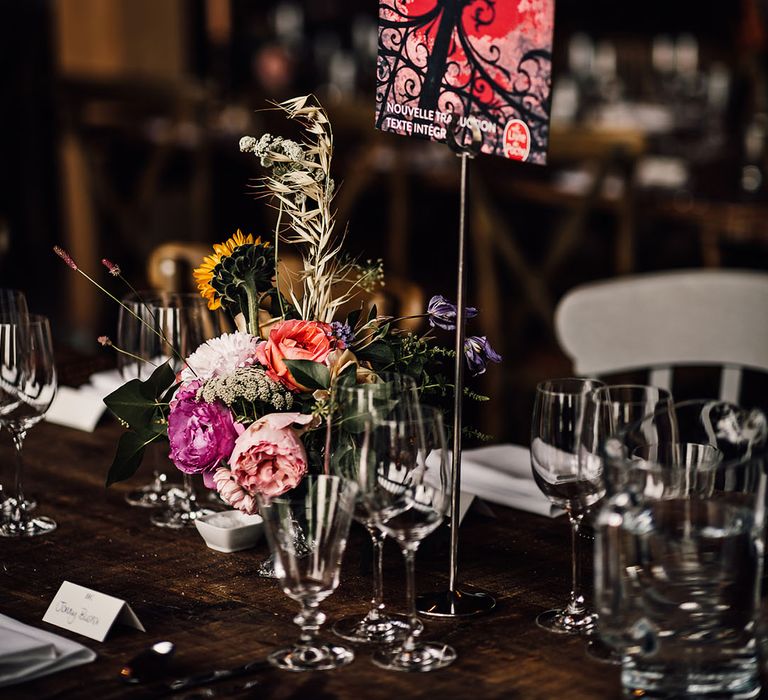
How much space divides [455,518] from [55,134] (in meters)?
7.10

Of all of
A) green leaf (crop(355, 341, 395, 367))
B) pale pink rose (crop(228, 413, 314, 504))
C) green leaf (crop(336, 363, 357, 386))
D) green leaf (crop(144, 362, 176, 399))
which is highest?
green leaf (crop(355, 341, 395, 367))

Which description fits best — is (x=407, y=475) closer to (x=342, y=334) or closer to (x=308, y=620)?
(x=308, y=620)

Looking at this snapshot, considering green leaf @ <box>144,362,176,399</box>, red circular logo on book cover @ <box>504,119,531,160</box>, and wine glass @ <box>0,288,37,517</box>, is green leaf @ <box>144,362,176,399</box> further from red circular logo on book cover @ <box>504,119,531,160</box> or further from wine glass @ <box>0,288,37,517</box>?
red circular logo on book cover @ <box>504,119,531,160</box>

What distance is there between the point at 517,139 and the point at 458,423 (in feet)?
0.93

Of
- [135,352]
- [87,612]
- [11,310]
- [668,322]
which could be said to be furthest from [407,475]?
[668,322]

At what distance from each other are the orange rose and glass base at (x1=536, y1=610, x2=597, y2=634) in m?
0.33

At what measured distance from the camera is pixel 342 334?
1.31 meters

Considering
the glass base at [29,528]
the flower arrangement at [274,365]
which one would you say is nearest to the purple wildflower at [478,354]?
the flower arrangement at [274,365]

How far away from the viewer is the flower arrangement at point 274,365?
48.5 inches

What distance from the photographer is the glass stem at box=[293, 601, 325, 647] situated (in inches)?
42.4

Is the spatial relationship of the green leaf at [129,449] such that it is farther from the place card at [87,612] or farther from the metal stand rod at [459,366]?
the metal stand rod at [459,366]

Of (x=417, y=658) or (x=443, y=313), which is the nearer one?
(x=417, y=658)

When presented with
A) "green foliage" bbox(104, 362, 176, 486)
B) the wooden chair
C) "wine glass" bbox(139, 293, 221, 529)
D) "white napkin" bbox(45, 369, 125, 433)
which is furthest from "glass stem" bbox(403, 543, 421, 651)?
the wooden chair

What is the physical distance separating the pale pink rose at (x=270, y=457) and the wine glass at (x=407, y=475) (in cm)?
12
